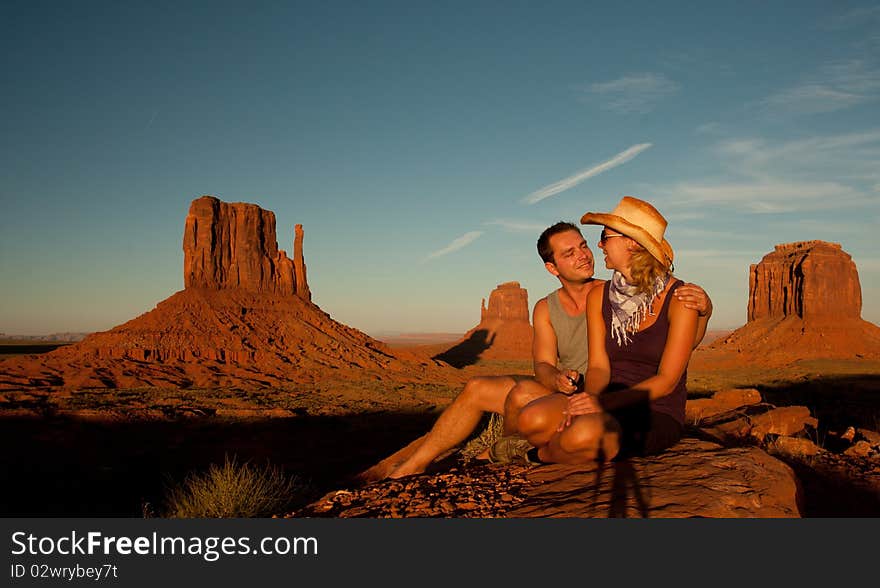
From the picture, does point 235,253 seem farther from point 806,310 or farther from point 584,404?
point 806,310

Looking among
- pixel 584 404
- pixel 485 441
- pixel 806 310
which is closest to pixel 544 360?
pixel 584 404

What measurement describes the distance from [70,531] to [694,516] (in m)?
3.08

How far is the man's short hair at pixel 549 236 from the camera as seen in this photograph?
4.68 m

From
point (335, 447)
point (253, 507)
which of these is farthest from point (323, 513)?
point (335, 447)

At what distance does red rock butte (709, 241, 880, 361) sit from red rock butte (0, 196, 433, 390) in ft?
135

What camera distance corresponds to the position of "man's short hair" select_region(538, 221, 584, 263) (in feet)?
15.4

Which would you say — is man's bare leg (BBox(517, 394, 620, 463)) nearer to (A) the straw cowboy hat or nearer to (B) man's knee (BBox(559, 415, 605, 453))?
(B) man's knee (BBox(559, 415, 605, 453))

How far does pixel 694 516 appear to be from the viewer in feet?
8.88

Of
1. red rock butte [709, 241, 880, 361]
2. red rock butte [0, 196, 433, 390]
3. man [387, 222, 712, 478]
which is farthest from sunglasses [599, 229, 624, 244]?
red rock butte [709, 241, 880, 361]

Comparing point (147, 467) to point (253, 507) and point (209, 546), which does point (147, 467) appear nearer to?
point (253, 507)

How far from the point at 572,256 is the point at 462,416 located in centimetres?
156

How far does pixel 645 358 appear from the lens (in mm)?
3889

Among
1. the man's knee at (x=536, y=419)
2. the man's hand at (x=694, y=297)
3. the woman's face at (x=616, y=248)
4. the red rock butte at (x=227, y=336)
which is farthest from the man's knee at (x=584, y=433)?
the red rock butte at (x=227, y=336)

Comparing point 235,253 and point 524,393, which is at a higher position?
point 235,253
